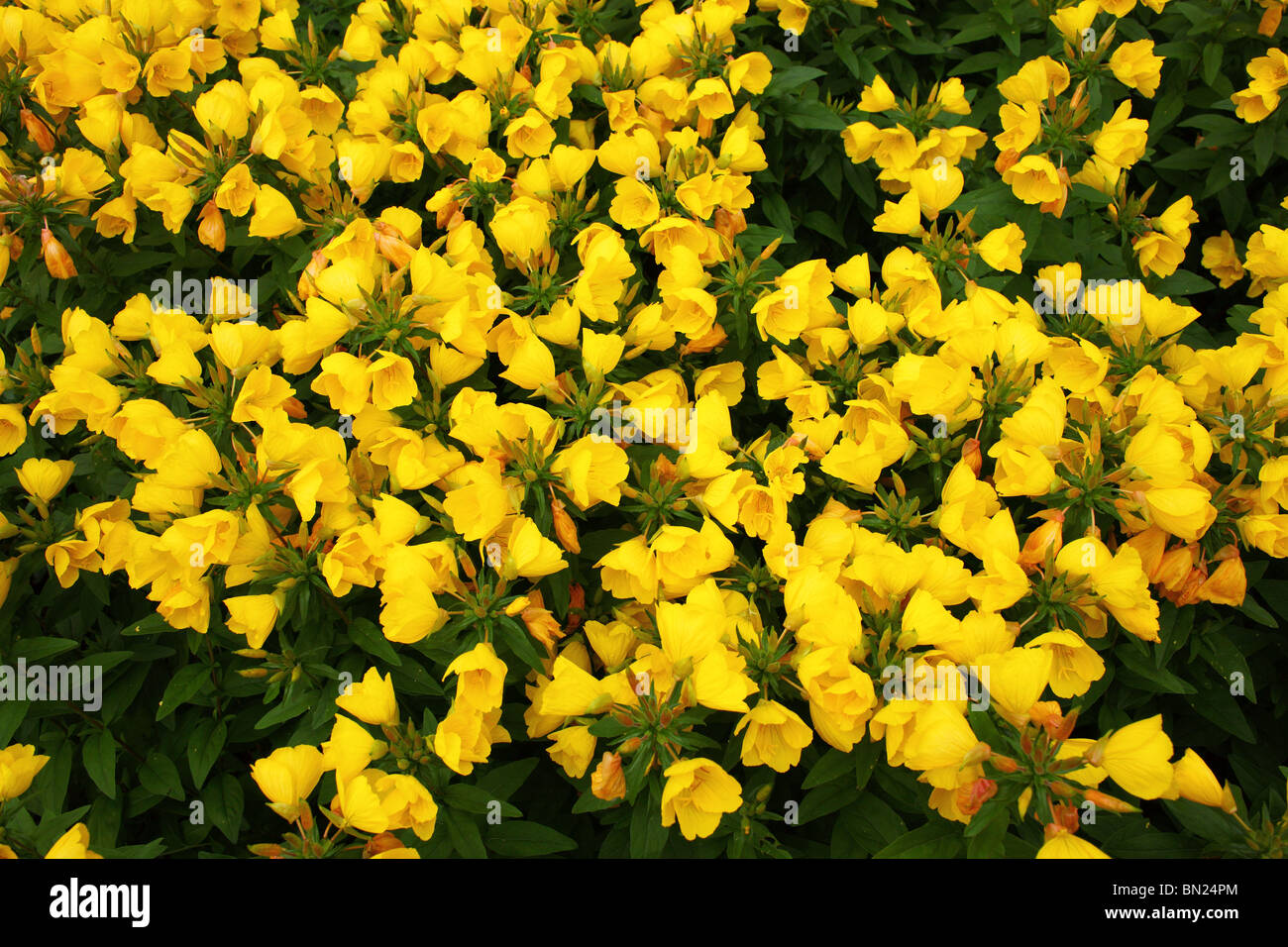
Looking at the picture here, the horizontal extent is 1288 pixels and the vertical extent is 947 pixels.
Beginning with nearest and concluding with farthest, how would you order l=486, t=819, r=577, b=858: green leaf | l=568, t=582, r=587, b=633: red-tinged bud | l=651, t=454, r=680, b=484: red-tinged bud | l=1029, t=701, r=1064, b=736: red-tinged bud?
l=1029, t=701, r=1064, b=736: red-tinged bud, l=486, t=819, r=577, b=858: green leaf, l=651, t=454, r=680, b=484: red-tinged bud, l=568, t=582, r=587, b=633: red-tinged bud

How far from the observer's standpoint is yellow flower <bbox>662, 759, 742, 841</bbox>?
7.61 ft

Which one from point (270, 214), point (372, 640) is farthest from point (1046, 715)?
point (270, 214)

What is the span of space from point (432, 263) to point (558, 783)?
1.59 m

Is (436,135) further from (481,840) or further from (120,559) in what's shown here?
(481,840)

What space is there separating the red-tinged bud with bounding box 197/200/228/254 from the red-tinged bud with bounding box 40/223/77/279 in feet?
1.50

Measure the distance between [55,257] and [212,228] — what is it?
1.71ft

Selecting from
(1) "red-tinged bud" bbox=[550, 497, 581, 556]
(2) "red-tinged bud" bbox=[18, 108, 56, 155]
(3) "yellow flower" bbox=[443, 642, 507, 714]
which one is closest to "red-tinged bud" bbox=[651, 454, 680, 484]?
(1) "red-tinged bud" bbox=[550, 497, 581, 556]

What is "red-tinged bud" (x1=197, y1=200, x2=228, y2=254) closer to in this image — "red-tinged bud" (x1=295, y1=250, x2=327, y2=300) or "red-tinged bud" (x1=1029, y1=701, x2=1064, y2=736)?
"red-tinged bud" (x1=295, y1=250, x2=327, y2=300)

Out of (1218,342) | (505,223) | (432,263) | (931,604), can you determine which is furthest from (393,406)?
(1218,342)

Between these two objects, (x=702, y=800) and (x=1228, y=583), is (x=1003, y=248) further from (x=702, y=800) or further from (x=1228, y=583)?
(x=702, y=800)

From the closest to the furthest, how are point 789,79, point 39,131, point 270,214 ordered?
point 270,214 → point 39,131 → point 789,79

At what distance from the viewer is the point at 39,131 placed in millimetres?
3527

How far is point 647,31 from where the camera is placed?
3742 millimetres

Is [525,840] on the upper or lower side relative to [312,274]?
lower
